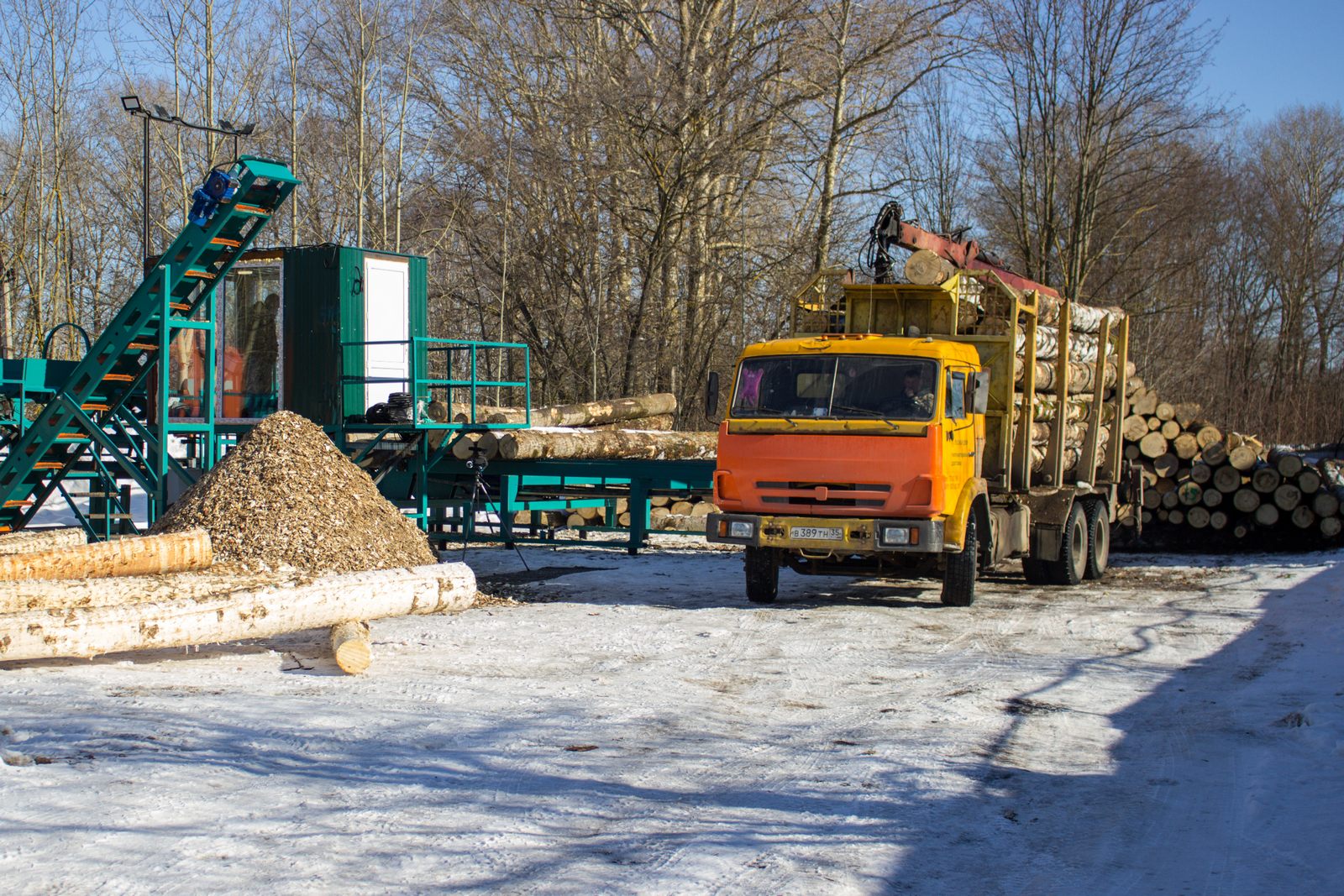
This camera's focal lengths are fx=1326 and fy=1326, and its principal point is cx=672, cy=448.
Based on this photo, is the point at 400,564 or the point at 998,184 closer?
the point at 400,564

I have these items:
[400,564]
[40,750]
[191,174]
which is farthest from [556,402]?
[40,750]

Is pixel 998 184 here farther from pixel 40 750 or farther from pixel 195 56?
pixel 40 750

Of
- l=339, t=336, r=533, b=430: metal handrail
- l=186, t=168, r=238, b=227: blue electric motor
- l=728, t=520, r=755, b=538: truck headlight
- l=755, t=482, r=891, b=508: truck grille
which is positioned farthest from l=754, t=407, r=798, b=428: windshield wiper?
l=186, t=168, r=238, b=227: blue electric motor

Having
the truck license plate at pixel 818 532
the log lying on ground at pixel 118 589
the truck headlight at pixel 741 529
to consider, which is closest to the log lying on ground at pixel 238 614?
the log lying on ground at pixel 118 589

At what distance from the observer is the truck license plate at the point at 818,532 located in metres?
12.1

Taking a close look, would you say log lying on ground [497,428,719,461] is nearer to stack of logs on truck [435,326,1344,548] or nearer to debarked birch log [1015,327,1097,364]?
stack of logs on truck [435,326,1344,548]

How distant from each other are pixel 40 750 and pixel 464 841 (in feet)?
8.11

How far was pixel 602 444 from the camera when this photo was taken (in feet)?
59.6

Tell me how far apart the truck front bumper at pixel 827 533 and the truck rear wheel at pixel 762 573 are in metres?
0.57

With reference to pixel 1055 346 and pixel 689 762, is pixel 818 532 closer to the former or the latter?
pixel 1055 346

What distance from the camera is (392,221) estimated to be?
36.3 metres

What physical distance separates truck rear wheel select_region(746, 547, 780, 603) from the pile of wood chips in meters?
3.14

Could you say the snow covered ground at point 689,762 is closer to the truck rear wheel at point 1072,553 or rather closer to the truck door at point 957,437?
the truck door at point 957,437

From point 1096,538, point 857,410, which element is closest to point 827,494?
point 857,410
